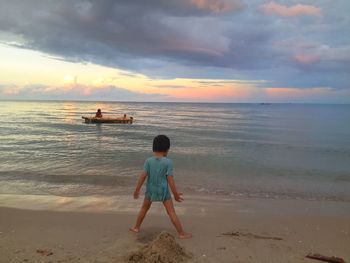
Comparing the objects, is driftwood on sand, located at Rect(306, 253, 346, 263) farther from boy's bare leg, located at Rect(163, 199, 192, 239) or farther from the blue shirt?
the blue shirt

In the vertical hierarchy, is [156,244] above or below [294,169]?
above

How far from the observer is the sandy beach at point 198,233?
4.90 meters

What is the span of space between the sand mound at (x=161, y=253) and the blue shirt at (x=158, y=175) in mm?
859

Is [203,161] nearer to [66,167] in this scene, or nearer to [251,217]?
[66,167]

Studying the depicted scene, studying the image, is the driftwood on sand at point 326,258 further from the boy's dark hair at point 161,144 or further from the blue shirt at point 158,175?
the boy's dark hair at point 161,144

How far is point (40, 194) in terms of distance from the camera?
9.19 m

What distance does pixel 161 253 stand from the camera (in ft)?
14.7

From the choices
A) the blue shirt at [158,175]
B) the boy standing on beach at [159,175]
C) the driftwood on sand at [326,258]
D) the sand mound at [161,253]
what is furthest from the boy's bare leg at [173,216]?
the driftwood on sand at [326,258]

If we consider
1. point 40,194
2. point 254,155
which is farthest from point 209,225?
point 254,155

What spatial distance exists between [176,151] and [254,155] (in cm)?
442

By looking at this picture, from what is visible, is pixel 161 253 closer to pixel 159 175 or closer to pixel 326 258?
pixel 159 175

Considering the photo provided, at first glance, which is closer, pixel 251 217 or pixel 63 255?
pixel 63 255

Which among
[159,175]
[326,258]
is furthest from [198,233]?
[326,258]

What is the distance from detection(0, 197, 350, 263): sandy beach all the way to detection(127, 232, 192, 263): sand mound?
0.66ft
